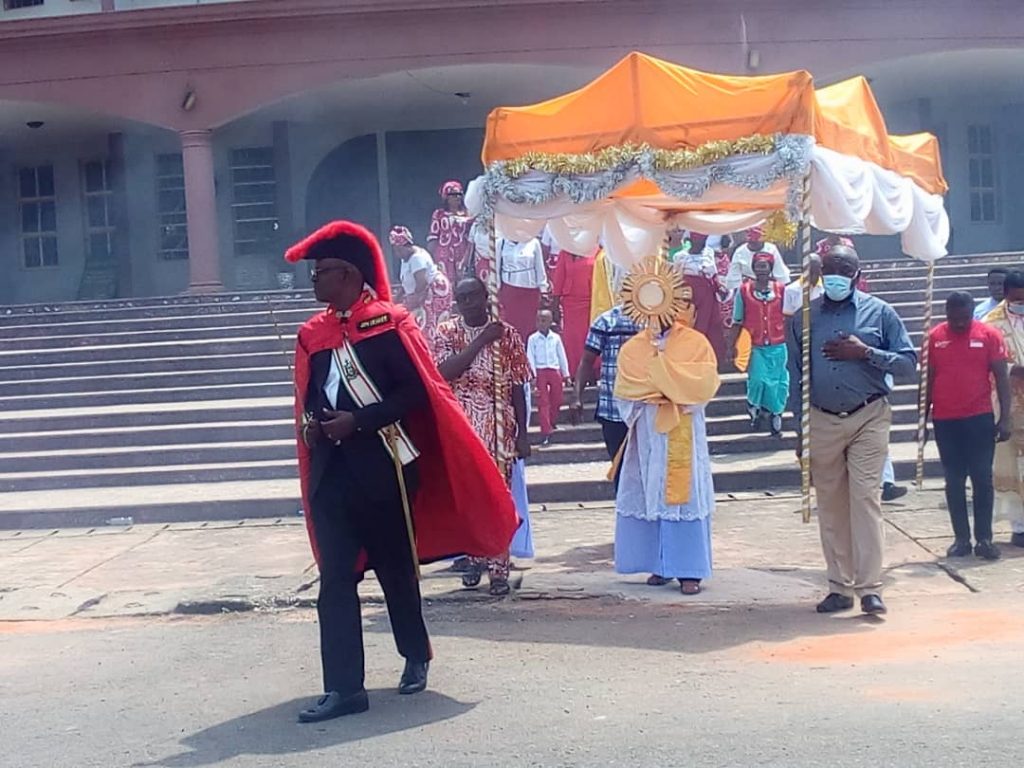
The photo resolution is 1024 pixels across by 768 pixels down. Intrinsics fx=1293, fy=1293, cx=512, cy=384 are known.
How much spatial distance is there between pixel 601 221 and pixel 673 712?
4.53 metres

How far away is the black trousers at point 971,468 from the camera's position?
7.97 m

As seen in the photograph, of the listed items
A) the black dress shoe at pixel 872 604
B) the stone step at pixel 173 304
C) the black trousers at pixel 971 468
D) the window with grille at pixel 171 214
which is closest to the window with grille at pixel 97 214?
the window with grille at pixel 171 214

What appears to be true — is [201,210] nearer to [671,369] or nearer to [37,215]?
[37,215]

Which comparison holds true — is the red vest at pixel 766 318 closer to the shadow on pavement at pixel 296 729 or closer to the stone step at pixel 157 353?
the stone step at pixel 157 353

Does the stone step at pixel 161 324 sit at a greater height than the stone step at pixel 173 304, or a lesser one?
lesser

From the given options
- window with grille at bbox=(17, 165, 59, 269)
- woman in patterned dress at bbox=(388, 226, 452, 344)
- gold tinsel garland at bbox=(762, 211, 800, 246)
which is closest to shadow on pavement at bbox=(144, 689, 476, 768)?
gold tinsel garland at bbox=(762, 211, 800, 246)

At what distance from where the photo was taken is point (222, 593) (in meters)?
7.83

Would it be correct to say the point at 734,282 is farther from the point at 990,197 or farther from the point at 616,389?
the point at 990,197

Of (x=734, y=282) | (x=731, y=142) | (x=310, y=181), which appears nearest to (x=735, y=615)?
(x=731, y=142)

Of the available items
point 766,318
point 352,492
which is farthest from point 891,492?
point 352,492

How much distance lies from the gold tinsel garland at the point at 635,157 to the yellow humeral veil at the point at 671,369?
23.7 inches

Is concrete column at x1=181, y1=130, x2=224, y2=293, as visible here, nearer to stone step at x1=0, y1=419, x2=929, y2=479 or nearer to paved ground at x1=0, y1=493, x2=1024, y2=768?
stone step at x1=0, y1=419, x2=929, y2=479

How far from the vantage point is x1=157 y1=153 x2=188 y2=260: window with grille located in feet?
65.8

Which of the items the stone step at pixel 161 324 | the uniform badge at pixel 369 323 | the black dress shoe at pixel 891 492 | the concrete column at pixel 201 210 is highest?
the concrete column at pixel 201 210
